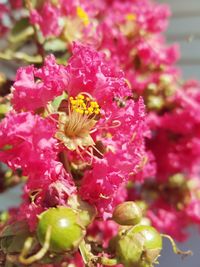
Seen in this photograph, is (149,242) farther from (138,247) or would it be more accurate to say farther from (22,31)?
(22,31)

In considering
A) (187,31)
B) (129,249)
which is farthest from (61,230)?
(187,31)

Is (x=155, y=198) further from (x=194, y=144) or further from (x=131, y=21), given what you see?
(x=131, y=21)

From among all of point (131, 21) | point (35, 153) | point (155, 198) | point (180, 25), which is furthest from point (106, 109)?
point (180, 25)

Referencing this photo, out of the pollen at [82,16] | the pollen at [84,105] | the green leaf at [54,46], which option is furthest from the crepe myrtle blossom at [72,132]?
the pollen at [82,16]

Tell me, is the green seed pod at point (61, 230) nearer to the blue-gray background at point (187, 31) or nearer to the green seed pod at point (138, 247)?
the green seed pod at point (138, 247)

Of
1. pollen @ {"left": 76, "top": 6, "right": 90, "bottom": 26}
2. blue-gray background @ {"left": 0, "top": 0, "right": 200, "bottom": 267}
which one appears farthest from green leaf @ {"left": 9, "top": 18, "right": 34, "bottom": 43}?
blue-gray background @ {"left": 0, "top": 0, "right": 200, "bottom": 267}

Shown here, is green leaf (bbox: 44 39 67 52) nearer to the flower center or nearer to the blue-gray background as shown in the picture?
the flower center
